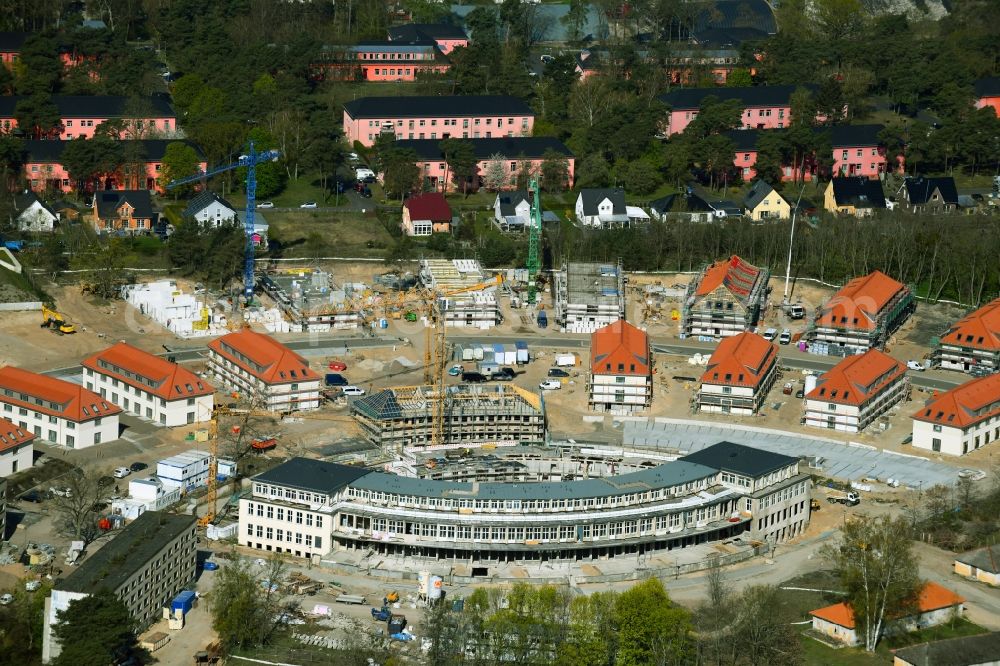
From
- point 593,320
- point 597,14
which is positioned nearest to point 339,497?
point 593,320

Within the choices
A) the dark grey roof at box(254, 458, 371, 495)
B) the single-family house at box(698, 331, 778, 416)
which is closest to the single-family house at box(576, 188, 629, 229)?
the single-family house at box(698, 331, 778, 416)

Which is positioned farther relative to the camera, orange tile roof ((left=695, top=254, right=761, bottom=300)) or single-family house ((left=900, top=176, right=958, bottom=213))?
single-family house ((left=900, top=176, right=958, bottom=213))

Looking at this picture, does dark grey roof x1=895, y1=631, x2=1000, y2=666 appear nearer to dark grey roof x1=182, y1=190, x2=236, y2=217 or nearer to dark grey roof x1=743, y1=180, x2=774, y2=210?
dark grey roof x1=743, y1=180, x2=774, y2=210

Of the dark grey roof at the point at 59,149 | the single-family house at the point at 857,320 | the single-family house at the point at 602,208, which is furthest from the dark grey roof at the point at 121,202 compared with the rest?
the single-family house at the point at 857,320

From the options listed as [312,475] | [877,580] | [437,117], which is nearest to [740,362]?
[877,580]

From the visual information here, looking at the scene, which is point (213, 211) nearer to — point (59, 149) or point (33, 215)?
point (33, 215)

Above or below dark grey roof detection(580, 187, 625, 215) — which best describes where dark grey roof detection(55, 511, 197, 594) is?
below

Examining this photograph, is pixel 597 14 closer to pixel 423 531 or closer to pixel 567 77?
pixel 567 77
